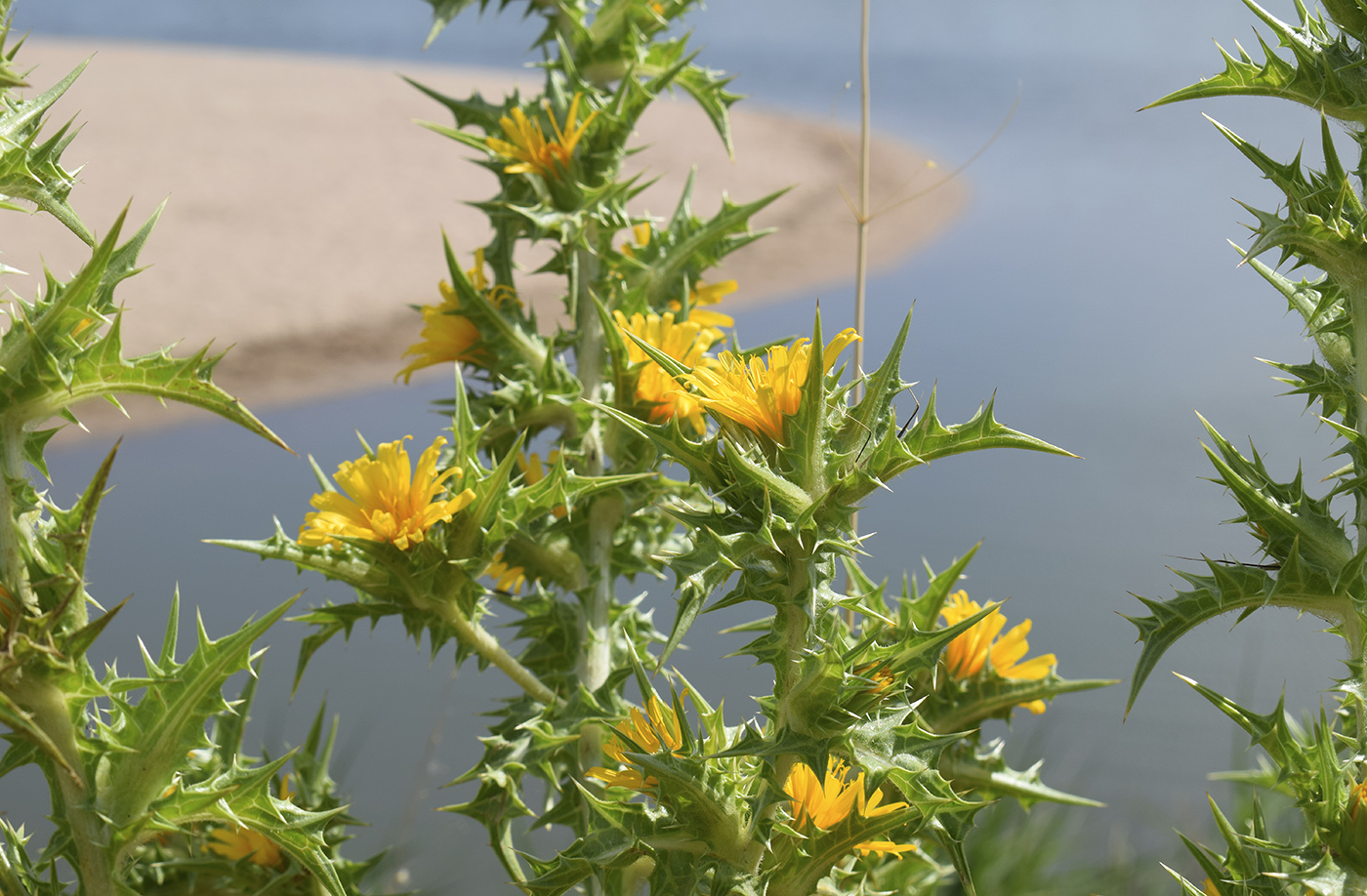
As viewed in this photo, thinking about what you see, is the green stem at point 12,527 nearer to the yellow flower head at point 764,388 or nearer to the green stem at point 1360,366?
the yellow flower head at point 764,388

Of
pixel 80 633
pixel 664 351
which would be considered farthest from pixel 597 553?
pixel 80 633

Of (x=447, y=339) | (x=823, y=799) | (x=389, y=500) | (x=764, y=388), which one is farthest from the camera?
(x=447, y=339)

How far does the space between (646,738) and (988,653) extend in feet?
1.55

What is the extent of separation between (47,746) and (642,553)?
71cm

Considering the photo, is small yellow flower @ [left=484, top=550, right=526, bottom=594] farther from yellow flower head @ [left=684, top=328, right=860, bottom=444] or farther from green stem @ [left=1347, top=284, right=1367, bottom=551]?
green stem @ [left=1347, top=284, right=1367, bottom=551]

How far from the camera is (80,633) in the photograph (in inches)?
34.2

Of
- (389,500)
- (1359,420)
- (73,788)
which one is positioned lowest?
(73,788)

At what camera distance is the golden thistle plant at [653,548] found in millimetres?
746

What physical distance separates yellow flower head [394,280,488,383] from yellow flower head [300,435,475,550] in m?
0.31

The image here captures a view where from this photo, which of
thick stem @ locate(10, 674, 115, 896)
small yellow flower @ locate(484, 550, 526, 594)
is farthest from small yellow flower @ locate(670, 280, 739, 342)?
thick stem @ locate(10, 674, 115, 896)

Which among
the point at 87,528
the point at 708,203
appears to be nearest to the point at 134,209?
the point at 708,203

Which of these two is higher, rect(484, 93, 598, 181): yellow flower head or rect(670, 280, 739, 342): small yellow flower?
rect(484, 93, 598, 181): yellow flower head

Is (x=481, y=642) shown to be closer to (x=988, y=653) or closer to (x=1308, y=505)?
(x=988, y=653)

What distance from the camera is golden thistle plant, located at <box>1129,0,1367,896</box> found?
2.76 ft
